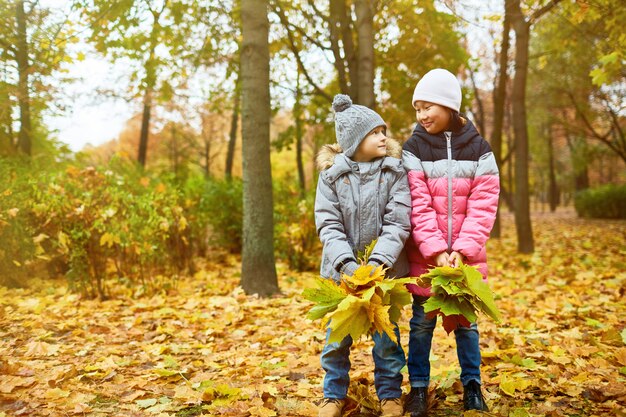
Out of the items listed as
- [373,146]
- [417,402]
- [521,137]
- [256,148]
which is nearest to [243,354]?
[417,402]

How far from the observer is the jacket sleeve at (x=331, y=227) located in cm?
265

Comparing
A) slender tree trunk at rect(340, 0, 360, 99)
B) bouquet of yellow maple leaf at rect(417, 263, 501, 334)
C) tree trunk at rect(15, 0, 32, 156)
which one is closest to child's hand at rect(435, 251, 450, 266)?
bouquet of yellow maple leaf at rect(417, 263, 501, 334)

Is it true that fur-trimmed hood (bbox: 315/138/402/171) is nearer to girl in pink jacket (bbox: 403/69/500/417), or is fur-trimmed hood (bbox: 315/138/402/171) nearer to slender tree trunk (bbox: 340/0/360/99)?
girl in pink jacket (bbox: 403/69/500/417)

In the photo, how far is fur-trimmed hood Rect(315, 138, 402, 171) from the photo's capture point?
2.89 metres

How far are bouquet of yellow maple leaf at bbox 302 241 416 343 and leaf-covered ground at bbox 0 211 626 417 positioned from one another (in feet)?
2.55

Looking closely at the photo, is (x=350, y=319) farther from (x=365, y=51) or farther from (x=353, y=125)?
(x=365, y=51)

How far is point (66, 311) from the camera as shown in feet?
17.9

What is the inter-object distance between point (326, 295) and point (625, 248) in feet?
31.7

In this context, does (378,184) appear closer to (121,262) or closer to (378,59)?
(121,262)

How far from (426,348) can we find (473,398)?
0.36 metres

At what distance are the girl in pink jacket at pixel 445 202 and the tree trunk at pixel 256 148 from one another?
10.2 ft

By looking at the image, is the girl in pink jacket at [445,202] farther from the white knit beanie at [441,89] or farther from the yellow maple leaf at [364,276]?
the yellow maple leaf at [364,276]

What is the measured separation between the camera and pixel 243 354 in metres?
4.15

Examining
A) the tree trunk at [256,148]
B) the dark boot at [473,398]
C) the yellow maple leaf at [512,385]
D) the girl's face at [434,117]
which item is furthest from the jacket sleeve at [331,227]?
the tree trunk at [256,148]
